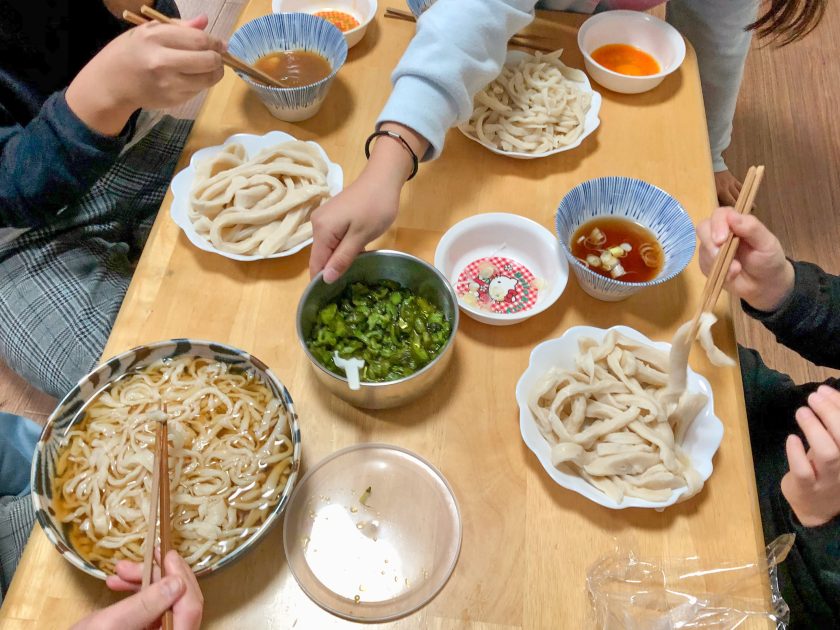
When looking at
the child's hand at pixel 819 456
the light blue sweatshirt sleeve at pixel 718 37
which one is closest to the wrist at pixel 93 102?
the child's hand at pixel 819 456

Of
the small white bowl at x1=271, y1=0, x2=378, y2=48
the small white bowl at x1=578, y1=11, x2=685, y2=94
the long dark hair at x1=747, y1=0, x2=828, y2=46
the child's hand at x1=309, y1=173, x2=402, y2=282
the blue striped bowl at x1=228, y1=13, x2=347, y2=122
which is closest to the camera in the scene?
the child's hand at x1=309, y1=173, x2=402, y2=282

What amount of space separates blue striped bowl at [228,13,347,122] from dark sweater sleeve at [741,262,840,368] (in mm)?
1126

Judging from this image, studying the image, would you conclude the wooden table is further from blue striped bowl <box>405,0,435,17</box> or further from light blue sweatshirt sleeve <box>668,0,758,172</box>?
light blue sweatshirt sleeve <box>668,0,758,172</box>

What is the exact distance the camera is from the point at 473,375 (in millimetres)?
1182

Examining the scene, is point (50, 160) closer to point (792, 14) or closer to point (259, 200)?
point (259, 200)

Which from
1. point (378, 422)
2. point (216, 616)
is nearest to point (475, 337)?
point (378, 422)

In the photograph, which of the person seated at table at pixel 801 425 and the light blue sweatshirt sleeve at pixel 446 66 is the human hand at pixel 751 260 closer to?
the person seated at table at pixel 801 425

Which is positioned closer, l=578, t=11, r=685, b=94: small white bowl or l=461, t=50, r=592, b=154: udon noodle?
l=461, t=50, r=592, b=154: udon noodle

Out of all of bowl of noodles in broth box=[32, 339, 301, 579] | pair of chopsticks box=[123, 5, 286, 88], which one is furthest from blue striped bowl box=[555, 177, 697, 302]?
pair of chopsticks box=[123, 5, 286, 88]

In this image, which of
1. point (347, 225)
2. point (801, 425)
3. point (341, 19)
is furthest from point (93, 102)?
point (801, 425)

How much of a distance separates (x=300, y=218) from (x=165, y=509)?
0.67 metres

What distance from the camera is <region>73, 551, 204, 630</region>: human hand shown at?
2.63 feet

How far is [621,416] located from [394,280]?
0.50 meters

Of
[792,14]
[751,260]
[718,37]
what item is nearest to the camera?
[751,260]
